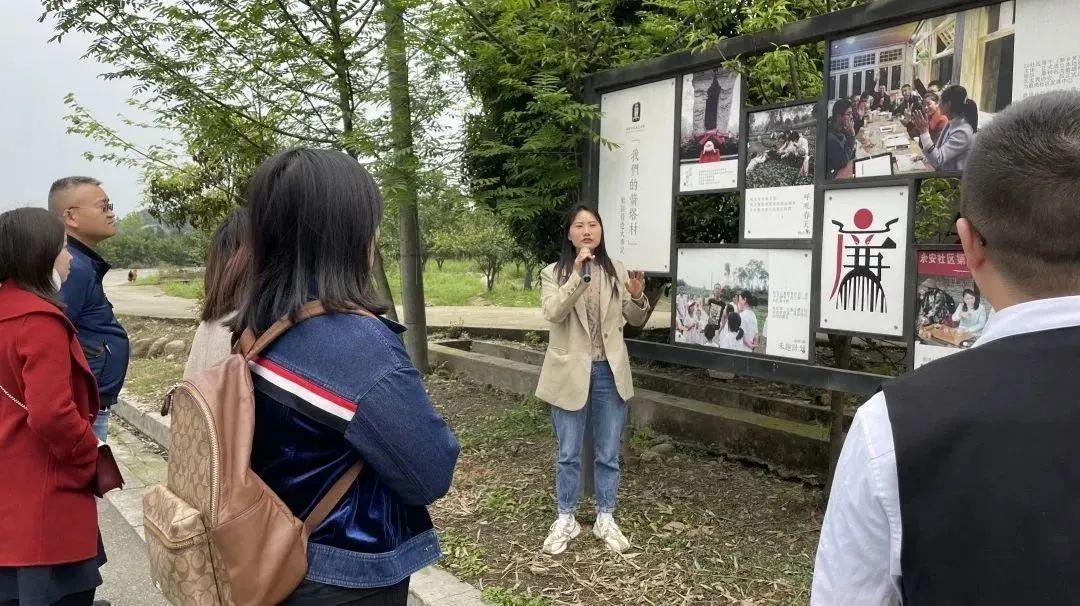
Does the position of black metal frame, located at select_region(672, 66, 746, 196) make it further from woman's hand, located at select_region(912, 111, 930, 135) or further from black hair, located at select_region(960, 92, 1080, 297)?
black hair, located at select_region(960, 92, 1080, 297)

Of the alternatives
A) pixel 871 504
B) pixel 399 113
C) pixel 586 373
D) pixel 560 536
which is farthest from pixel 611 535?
pixel 399 113

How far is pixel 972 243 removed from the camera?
1188 millimetres

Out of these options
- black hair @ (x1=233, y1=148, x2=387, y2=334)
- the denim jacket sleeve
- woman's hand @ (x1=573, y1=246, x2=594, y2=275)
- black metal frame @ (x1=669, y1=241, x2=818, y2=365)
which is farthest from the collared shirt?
woman's hand @ (x1=573, y1=246, x2=594, y2=275)

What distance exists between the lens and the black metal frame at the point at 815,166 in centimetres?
325

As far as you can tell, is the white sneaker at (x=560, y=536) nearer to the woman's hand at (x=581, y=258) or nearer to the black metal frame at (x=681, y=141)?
the woman's hand at (x=581, y=258)

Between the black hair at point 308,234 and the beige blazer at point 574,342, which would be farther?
the beige blazer at point 574,342

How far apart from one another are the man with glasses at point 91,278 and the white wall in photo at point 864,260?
11.2ft

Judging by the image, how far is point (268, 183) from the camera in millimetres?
1789

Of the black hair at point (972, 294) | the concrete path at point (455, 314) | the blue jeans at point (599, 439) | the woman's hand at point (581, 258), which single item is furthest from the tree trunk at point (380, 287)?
the concrete path at point (455, 314)

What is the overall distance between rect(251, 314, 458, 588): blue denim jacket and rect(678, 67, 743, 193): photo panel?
2.71 metres

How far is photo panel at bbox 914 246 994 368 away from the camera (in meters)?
3.11

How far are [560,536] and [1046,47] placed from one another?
3061 mm

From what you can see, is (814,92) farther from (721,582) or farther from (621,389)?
(721,582)

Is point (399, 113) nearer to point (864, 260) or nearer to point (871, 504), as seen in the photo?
point (864, 260)
